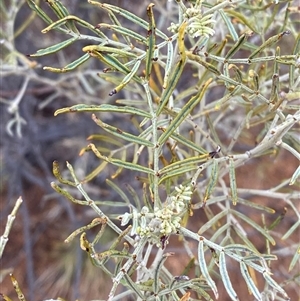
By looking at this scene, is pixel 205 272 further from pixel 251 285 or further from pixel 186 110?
pixel 186 110

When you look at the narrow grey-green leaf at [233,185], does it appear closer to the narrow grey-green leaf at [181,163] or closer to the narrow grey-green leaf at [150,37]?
the narrow grey-green leaf at [181,163]

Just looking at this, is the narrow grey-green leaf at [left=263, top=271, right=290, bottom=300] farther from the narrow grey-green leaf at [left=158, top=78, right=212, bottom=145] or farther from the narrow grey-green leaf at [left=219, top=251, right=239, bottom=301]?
the narrow grey-green leaf at [left=158, top=78, right=212, bottom=145]

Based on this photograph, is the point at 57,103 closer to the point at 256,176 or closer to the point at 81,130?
the point at 81,130

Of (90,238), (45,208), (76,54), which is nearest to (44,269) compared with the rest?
(45,208)

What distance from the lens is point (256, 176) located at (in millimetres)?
2139

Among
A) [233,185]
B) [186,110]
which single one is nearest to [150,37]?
[186,110]

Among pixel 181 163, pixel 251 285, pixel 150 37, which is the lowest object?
pixel 251 285

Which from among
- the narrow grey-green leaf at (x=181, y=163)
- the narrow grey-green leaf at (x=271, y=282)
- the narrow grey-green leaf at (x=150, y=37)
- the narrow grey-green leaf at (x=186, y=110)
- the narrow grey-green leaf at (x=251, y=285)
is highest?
the narrow grey-green leaf at (x=150, y=37)

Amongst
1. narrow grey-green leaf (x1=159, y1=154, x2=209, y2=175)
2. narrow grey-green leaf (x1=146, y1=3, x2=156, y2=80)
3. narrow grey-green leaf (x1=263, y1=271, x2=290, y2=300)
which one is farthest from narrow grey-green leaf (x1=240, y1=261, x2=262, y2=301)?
narrow grey-green leaf (x1=146, y1=3, x2=156, y2=80)

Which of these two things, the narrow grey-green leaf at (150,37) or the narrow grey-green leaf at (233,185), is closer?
the narrow grey-green leaf at (150,37)

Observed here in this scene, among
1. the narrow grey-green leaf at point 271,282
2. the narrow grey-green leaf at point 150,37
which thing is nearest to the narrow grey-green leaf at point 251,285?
the narrow grey-green leaf at point 271,282

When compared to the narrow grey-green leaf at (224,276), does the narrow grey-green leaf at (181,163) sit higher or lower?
higher

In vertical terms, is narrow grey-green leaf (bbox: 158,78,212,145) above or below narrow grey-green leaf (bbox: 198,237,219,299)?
above

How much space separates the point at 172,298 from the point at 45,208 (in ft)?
5.13
